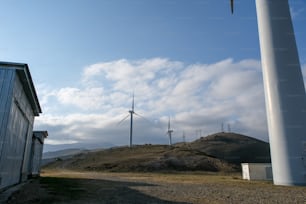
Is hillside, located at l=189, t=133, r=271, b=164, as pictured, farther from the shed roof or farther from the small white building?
the shed roof

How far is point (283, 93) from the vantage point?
65.4 feet

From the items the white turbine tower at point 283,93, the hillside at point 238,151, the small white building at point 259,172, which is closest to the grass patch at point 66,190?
the white turbine tower at point 283,93

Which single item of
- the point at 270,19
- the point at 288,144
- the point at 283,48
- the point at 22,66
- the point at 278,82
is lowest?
the point at 288,144

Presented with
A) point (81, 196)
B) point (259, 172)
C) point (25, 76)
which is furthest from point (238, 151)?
point (25, 76)

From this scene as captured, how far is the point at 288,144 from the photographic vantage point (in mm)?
19047

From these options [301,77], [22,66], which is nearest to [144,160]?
[301,77]

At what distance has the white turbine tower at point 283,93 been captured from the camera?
18.9 meters

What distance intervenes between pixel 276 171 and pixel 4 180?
18549 mm

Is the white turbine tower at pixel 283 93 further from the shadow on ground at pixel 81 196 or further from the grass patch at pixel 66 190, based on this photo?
the grass patch at pixel 66 190

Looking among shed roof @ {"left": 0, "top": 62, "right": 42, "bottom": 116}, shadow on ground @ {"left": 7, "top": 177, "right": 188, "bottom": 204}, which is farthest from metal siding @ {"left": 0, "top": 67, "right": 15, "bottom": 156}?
shadow on ground @ {"left": 7, "top": 177, "right": 188, "bottom": 204}

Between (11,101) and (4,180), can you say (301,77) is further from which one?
(4,180)

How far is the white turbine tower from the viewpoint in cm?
1892

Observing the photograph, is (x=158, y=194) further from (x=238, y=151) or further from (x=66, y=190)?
(x=238, y=151)

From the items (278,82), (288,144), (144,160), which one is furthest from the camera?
(144,160)
